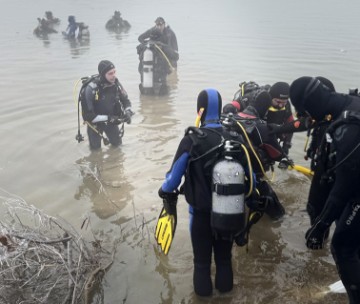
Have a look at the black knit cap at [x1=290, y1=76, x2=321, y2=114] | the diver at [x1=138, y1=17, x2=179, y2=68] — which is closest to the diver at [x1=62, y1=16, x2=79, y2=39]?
the diver at [x1=138, y1=17, x2=179, y2=68]

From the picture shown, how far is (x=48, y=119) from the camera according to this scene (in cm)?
912

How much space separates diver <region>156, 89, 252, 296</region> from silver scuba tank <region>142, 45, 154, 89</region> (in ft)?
24.0

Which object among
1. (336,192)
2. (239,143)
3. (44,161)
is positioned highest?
(239,143)

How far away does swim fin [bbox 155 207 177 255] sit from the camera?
12.0ft

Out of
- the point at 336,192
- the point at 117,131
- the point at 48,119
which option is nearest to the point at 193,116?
the point at 117,131

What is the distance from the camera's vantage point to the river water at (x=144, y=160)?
4.01 meters

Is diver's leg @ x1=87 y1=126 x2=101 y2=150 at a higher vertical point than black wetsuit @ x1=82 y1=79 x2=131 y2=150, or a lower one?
lower

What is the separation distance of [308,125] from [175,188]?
1828 mm

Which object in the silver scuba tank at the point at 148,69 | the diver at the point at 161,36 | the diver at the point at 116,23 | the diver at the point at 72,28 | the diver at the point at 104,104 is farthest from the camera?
the diver at the point at 116,23

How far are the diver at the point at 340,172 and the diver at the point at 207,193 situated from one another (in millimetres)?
683

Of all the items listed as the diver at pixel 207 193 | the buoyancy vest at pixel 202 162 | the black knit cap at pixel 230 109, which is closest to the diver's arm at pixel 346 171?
the diver at pixel 207 193

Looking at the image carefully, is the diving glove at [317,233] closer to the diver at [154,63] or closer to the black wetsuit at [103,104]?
the black wetsuit at [103,104]

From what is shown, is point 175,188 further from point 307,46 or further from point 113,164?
point 307,46

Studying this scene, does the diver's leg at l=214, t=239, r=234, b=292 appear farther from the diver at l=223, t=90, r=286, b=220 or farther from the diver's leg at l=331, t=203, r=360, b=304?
the diver's leg at l=331, t=203, r=360, b=304
